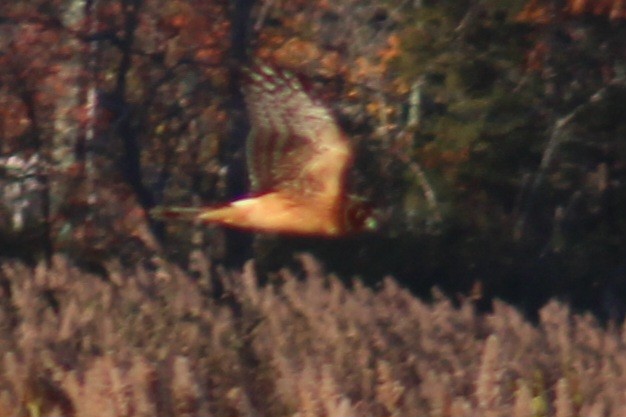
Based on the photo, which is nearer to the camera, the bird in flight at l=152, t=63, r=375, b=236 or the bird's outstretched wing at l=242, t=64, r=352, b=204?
the bird in flight at l=152, t=63, r=375, b=236

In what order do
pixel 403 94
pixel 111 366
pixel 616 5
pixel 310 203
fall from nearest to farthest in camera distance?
pixel 111 366 < pixel 310 203 < pixel 616 5 < pixel 403 94

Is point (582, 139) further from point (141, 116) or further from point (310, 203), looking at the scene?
point (310, 203)

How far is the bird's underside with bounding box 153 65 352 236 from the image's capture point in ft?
16.7

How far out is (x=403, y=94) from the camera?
41.2 ft

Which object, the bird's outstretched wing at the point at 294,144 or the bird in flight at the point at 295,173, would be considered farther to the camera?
the bird's outstretched wing at the point at 294,144

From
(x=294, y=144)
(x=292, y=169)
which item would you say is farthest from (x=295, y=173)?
(x=294, y=144)

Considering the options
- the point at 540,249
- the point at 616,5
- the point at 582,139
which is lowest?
the point at 540,249

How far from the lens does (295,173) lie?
5.23 meters

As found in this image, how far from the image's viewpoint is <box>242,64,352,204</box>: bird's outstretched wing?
5203 mm

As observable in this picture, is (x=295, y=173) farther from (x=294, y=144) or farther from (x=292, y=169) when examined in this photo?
(x=294, y=144)

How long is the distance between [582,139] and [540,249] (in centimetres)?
96

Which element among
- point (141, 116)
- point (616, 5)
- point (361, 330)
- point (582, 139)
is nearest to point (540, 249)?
point (582, 139)

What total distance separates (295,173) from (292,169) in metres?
0.05

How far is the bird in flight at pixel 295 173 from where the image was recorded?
5.05m
